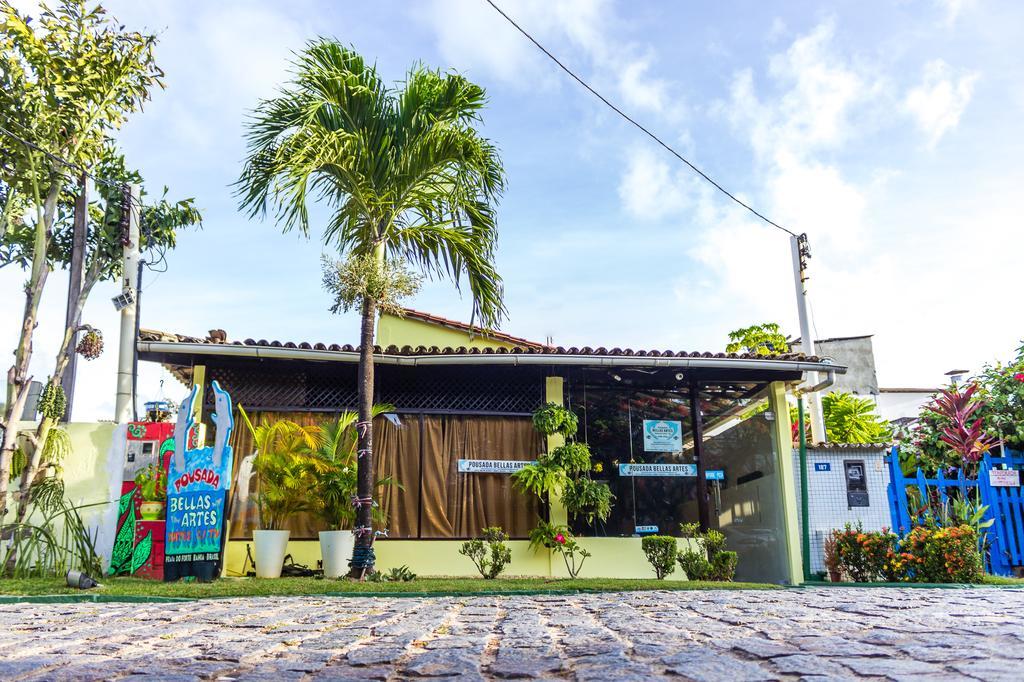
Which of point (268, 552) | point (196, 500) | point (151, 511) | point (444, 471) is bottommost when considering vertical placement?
point (268, 552)

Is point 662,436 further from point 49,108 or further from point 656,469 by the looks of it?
point 49,108

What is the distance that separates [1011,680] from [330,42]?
29.9 feet

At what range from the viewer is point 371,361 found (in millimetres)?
9633

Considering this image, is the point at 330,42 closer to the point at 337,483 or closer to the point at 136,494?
the point at 337,483

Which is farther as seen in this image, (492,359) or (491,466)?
(491,466)

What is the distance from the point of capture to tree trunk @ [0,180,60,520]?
31.5 feet

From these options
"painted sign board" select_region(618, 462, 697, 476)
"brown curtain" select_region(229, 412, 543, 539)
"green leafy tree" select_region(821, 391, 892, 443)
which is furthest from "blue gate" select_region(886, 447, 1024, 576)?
"brown curtain" select_region(229, 412, 543, 539)

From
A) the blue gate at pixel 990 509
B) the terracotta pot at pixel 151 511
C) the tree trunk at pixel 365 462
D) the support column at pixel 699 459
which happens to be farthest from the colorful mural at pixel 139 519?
the blue gate at pixel 990 509

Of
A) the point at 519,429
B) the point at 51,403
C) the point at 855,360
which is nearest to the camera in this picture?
the point at 51,403

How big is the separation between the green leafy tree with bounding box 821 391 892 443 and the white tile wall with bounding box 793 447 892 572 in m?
5.14

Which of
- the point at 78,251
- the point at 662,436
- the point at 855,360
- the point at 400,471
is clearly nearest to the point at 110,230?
the point at 78,251

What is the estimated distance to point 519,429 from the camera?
11.3m

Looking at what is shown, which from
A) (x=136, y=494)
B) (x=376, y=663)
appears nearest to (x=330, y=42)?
(x=136, y=494)

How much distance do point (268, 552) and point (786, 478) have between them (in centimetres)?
695
